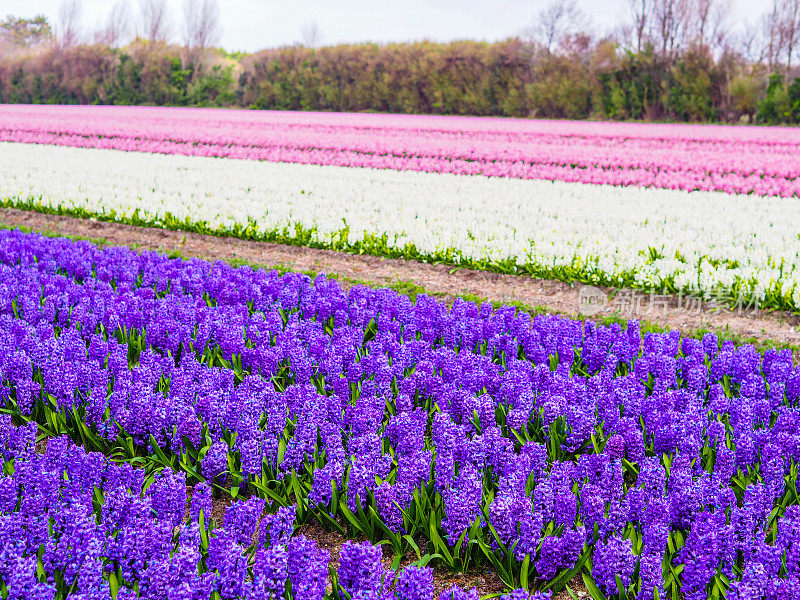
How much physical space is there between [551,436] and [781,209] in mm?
9070

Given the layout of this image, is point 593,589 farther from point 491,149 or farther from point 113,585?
point 491,149

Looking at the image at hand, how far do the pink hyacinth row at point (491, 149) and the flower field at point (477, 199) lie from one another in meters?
0.08

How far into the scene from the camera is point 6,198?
479 inches

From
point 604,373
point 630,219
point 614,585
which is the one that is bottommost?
point 614,585

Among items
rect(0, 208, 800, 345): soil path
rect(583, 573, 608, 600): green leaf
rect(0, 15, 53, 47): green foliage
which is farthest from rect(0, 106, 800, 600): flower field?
rect(0, 15, 53, 47): green foliage

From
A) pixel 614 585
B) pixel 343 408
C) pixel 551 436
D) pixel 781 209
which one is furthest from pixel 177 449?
pixel 781 209

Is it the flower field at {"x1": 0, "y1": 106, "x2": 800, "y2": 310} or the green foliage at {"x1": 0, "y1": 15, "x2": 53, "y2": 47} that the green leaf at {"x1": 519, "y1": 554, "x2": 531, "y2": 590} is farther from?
the green foliage at {"x1": 0, "y1": 15, "x2": 53, "y2": 47}

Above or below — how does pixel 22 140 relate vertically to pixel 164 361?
above

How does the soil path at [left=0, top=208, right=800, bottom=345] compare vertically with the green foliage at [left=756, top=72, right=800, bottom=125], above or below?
below

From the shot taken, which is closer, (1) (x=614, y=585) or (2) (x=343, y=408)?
(1) (x=614, y=585)

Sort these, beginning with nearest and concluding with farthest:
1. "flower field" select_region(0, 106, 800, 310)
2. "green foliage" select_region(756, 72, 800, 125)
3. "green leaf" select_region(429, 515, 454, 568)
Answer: "green leaf" select_region(429, 515, 454, 568)
"flower field" select_region(0, 106, 800, 310)
"green foliage" select_region(756, 72, 800, 125)

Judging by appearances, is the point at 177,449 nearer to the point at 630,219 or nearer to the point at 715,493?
the point at 715,493

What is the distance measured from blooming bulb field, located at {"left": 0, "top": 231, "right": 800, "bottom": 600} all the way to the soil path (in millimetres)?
1245

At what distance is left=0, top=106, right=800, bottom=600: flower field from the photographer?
259 centimetres
